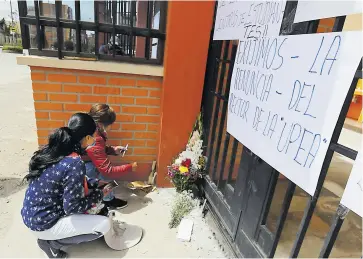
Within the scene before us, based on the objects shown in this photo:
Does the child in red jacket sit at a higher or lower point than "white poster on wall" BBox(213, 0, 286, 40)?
lower

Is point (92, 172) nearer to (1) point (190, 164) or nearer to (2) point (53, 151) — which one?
(2) point (53, 151)

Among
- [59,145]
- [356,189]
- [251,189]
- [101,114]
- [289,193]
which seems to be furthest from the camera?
[101,114]

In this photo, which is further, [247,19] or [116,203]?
[116,203]

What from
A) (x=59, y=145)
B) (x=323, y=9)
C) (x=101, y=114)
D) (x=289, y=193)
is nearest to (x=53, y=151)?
(x=59, y=145)

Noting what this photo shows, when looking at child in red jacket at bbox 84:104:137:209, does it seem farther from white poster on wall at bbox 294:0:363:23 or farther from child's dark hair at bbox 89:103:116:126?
white poster on wall at bbox 294:0:363:23

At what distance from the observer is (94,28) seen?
2.33 meters

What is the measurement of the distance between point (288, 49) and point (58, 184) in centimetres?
164

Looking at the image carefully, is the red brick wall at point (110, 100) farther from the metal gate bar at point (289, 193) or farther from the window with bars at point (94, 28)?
the metal gate bar at point (289, 193)

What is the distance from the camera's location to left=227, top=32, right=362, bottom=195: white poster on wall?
103 centimetres

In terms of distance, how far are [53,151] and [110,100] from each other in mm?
987

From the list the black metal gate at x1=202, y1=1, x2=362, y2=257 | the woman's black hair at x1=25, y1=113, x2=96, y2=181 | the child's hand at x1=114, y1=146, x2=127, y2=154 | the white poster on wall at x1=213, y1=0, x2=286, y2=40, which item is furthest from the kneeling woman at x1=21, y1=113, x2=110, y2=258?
the white poster on wall at x1=213, y1=0, x2=286, y2=40

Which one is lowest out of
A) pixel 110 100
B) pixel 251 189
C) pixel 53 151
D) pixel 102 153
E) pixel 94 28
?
pixel 102 153

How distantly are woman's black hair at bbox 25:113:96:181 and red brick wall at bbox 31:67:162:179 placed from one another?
31.8 inches

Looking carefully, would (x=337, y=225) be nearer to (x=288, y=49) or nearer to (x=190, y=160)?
(x=288, y=49)
